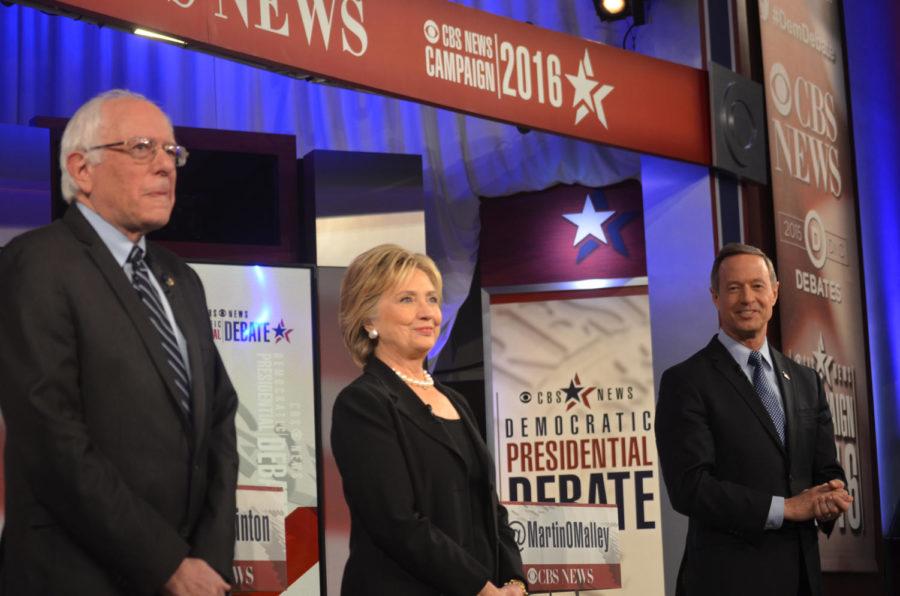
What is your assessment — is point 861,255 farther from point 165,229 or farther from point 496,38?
point 165,229

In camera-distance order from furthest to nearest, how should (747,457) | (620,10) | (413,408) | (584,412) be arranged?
(584,412), (620,10), (747,457), (413,408)

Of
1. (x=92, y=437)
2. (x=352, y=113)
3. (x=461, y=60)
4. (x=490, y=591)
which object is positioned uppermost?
(x=352, y=113)

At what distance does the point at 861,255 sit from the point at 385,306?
496 centimetres

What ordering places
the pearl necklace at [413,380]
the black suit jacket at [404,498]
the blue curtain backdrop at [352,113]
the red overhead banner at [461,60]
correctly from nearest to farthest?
1. the black suit jacket at [404,498]
2. the pearl necklace at [413,380]
3. the red overhead banner at [461,60]
4. the blue curtain backdrop at [352,113]

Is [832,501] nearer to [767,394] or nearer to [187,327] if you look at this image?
[767,394]

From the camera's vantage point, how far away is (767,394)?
378cm

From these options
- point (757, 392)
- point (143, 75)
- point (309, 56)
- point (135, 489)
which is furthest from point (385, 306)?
point (143, 75)

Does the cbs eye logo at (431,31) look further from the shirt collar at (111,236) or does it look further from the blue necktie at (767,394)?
the shirt collar at (111,236)

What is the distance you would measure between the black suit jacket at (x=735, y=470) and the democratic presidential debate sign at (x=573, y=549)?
4.06 ft

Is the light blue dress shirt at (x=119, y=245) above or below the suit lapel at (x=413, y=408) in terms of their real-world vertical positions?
above

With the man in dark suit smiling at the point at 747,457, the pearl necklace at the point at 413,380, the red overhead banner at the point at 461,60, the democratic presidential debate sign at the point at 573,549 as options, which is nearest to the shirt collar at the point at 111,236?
the pearl necklace at the point at 413,380

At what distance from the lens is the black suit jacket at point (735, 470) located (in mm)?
3576

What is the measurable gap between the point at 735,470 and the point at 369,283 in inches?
53.0

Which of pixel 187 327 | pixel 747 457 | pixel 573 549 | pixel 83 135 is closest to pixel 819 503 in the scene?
pixel 747 457
